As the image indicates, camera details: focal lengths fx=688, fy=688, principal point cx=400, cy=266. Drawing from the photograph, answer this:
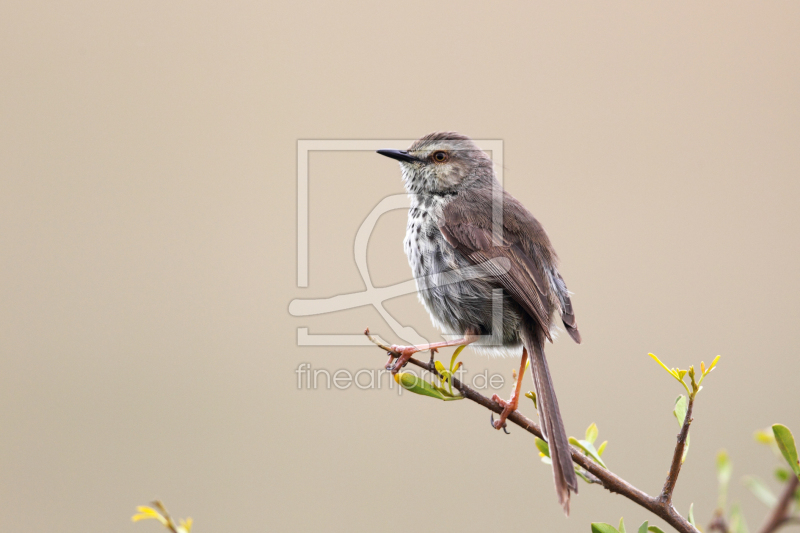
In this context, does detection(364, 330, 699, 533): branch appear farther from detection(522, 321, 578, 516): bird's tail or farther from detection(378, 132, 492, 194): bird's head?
detection(378, 132, 492, 194): bird's head

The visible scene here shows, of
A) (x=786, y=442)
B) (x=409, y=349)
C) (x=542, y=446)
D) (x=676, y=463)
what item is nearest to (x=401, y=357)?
(x=409, y=349)

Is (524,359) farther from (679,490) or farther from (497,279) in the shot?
(679,490)

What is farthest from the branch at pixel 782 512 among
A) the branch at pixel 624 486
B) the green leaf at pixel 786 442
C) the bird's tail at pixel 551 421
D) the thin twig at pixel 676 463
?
the bird's tail at pixel 551 421

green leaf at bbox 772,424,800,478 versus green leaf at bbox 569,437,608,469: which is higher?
green leaf at bbox 772,424,800,478

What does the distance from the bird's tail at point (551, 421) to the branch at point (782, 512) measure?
985 millimetres

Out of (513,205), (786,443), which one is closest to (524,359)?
(513,205)

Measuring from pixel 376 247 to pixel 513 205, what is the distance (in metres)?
4.17

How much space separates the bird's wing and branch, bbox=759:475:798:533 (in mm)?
2279

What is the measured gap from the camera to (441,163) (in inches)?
170

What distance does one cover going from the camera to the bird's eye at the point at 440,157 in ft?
14.2

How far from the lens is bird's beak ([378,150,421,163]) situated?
4.20m

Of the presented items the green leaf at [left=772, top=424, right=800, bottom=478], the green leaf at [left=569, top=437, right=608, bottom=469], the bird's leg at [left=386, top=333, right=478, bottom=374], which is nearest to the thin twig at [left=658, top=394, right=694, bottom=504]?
the green leaf at [left=569, top=437, right=608, bottom=469]

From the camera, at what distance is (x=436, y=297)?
3629 mm

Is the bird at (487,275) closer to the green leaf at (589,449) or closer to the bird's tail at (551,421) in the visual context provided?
the bird's tail at (551,421)
